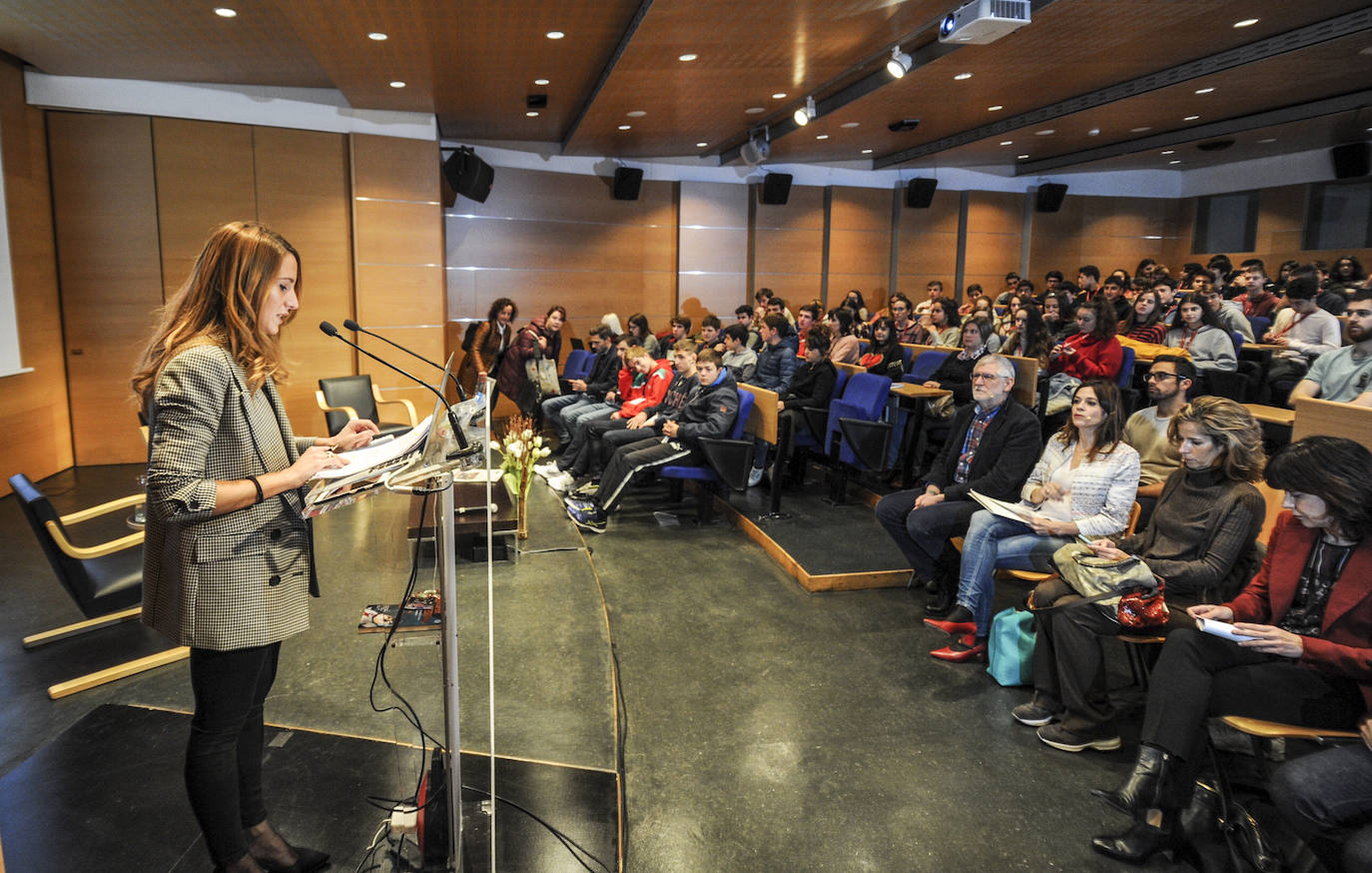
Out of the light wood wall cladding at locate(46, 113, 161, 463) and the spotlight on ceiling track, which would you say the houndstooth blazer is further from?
the light wood wall cladding at locate(46, 113, 161, 463)

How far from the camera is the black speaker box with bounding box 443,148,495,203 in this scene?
341 inches

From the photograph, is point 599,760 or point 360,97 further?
point 360,97

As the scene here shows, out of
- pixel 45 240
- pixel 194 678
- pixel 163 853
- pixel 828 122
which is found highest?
pixel 828 122

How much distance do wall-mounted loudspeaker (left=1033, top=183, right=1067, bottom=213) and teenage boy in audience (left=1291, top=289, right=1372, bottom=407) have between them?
884 centimetres

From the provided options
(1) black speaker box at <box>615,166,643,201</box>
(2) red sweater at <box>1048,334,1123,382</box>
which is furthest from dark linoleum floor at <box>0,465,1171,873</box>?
(1) black speaker box at <box>615,166,643,201</box>

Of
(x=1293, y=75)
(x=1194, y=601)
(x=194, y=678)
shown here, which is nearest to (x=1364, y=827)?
(x=1194, y=601)

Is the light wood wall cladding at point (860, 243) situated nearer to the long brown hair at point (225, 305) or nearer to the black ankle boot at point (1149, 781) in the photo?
the black ankle boot at point (1149, 781)

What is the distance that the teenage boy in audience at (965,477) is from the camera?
3.50 metres

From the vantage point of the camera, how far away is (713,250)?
429 inches

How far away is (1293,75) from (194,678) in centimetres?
903

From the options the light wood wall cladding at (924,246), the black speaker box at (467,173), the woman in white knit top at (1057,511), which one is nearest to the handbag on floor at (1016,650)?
the woman in white knit top at (1057,511)

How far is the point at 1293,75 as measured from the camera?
275 inches

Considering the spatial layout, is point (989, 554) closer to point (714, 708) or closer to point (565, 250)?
point (714, 708)

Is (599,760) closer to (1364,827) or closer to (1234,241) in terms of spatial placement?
(1364,827)
